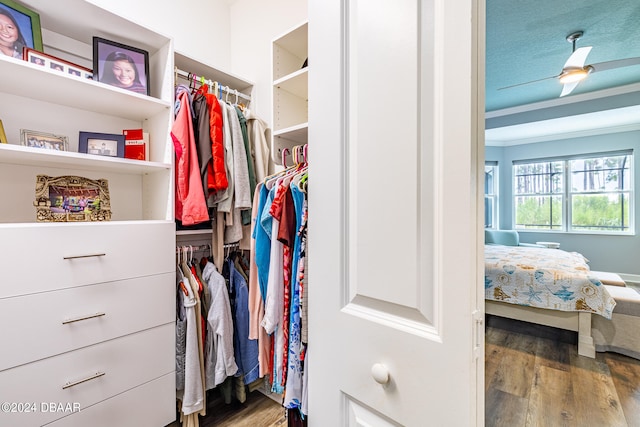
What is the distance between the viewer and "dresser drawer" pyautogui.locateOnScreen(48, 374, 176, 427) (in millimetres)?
1191

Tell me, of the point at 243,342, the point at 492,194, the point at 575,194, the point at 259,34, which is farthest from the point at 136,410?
the point at 575,194

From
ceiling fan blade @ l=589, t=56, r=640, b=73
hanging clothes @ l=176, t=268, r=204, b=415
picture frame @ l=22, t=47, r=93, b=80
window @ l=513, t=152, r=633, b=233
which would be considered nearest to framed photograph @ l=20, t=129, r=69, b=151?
picture frame @ l=22, t=47, r=93, b=80

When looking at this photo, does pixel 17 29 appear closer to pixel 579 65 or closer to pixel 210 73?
pixel 210 73

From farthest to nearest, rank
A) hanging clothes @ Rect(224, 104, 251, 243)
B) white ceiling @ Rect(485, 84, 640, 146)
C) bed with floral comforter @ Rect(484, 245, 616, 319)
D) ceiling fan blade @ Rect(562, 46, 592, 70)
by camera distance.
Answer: white ceiling @ Rect(485, 84, 640, 146), bed with floral comforter @ Rect(484, 245, 616, 319), ceiling fan blade @ Rect(562, 46, 592, 70), hanging clothes @ Rect(224, 104, 251, 243)

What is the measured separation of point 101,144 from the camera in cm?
144

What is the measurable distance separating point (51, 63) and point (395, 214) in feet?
5.39

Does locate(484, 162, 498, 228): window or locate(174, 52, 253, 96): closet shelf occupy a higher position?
locate(174, 52, 253, 96): closet shelf

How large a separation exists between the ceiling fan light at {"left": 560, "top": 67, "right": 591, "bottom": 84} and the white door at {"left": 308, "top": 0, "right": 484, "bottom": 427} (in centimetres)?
297

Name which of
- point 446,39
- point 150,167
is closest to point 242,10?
point 150,167

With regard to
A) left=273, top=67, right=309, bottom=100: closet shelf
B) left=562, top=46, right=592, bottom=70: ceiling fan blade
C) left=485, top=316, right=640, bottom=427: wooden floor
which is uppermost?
left=562, top=46, right=592, bottom=70: ceiling fan blade

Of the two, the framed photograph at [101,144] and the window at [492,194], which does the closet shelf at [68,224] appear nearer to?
the framed photograph at [101,144]

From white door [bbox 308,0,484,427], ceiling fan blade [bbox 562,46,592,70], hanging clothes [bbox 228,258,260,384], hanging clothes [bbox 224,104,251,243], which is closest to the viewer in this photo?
white door [bbox 308,0,484,427]

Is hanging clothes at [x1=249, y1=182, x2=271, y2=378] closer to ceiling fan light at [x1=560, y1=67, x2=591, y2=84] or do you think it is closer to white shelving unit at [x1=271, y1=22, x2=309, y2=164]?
white shelving unit at [x1=271, y1=22, x2=309, y2=164]

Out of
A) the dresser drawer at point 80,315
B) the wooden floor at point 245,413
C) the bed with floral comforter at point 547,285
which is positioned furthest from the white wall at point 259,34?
the bed with floral comforter at point 547,285
